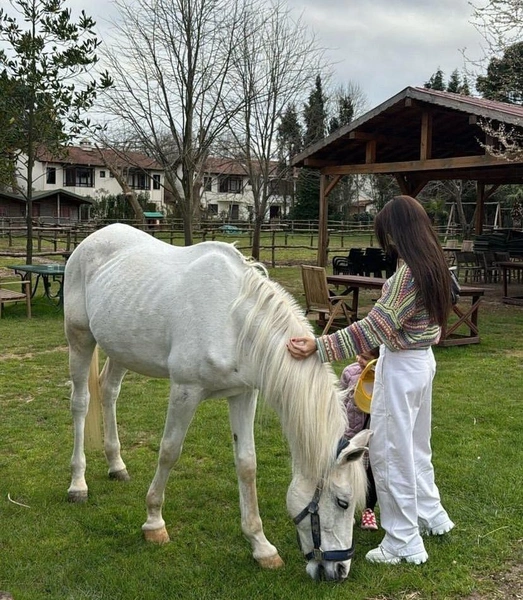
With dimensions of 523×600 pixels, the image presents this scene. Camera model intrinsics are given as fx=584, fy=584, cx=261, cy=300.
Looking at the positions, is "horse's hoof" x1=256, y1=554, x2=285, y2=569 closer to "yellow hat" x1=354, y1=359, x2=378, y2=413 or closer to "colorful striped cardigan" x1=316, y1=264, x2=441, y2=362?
"yellow hat" x1=354, y1=359, x2=378, y2=413

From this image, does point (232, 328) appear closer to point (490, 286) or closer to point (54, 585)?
point (54, 585)

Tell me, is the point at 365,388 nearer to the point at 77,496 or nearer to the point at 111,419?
the point at 111,419

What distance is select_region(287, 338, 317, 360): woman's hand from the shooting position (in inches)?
92.9

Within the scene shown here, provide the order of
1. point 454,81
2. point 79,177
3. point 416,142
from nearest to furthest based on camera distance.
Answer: point 416,142
point 454,81
point 79,177

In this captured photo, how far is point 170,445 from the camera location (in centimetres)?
272

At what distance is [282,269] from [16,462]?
13.8m

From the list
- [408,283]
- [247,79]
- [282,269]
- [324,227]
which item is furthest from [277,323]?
[282,269]

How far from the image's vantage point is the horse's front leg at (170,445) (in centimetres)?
264

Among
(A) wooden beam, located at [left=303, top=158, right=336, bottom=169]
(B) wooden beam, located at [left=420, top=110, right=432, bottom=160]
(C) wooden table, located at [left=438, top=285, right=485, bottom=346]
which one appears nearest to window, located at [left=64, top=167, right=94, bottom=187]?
(A) wooden beam, located at [left=303, top=158, right=336, bottom=169]

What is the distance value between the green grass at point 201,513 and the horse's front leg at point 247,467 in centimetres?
9

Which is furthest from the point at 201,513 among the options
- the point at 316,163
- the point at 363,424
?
the point at 316,163

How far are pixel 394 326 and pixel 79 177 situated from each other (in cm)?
4824

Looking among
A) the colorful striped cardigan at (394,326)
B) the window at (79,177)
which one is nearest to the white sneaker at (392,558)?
the colorful striped cardigan at (394,326)

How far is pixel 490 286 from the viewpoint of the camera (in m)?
14.3
